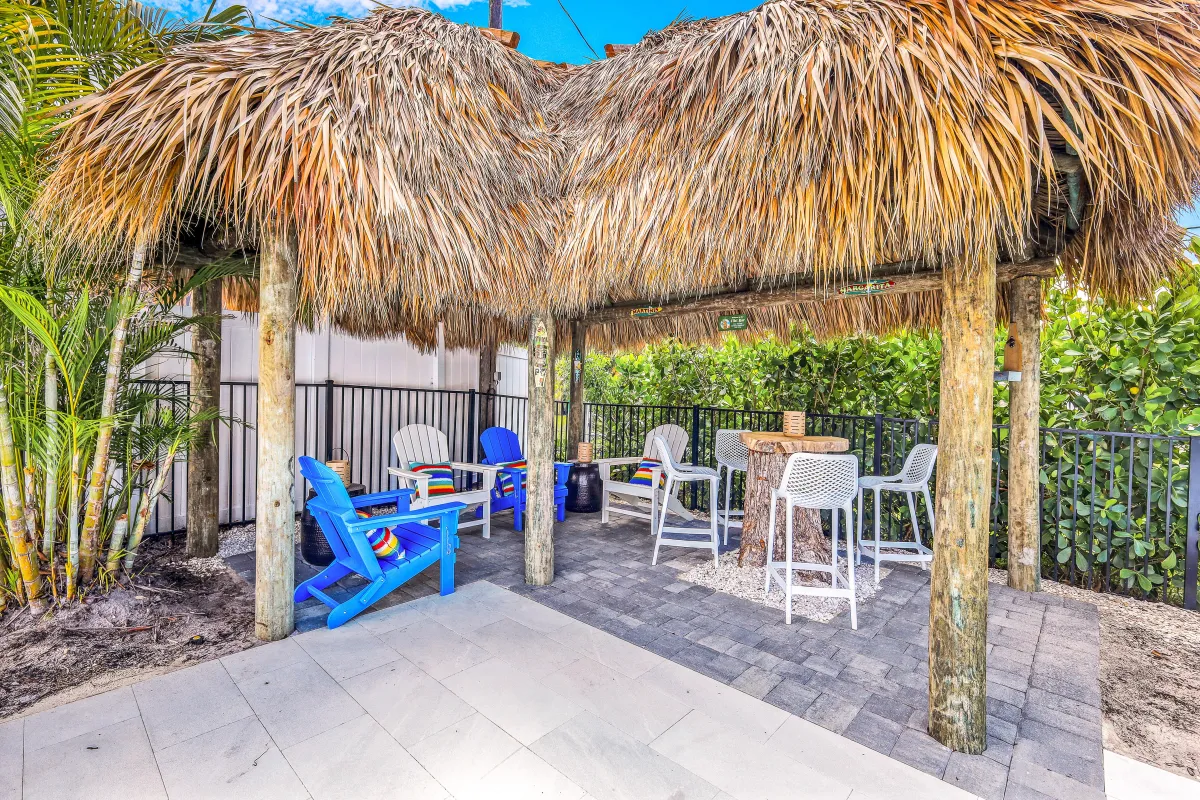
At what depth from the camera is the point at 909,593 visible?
361 cm

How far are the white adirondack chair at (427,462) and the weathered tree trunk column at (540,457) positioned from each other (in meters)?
0.92

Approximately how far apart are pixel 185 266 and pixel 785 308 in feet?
15.5

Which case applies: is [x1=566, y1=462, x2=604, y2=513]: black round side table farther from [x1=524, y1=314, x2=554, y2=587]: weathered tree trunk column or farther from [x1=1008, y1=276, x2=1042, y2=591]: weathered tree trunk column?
[x1=1008, y1=276, x2=1042, y2=591]: weathered tree trunk column

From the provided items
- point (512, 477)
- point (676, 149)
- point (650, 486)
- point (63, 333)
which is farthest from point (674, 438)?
point (63, 333)

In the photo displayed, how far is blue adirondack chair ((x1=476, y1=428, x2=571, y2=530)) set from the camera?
16.9 ft

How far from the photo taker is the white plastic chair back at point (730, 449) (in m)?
4.91

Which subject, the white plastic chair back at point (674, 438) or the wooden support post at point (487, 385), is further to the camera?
the wooden support post at point (487, 385)

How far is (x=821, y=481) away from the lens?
10.3ft

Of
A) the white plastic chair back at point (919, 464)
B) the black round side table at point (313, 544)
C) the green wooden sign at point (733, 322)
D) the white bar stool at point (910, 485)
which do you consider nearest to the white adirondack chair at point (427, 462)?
the black round side table at point (313, 544)

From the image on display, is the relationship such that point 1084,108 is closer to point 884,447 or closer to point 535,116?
point 535,116

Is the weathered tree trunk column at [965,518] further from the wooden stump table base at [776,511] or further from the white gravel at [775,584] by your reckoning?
the wooden stump table base at [776,511]

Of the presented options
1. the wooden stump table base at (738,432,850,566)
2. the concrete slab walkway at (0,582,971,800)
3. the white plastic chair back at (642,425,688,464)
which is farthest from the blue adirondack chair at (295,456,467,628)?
→ the white plastic chair back at (642,425,688,464)

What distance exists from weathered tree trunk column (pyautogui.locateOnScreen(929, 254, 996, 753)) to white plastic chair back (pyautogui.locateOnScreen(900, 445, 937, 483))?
6.22 ft

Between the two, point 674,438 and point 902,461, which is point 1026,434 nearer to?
point 902,461
